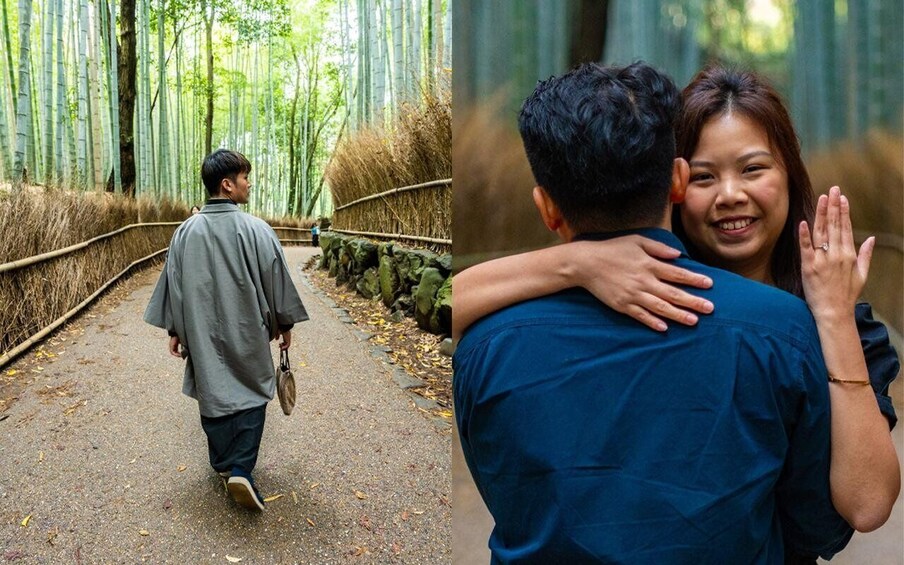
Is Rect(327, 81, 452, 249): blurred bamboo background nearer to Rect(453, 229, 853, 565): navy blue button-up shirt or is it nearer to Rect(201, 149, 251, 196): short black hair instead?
Rect(201, 149, 251, 196): short black hair

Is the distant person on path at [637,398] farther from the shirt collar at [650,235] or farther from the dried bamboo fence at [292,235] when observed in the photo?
the dried bamboo fence at [292,235]

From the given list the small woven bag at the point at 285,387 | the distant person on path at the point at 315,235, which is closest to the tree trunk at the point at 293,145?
the distant person on path at the point at 315,235

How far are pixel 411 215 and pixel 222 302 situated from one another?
3.19 m

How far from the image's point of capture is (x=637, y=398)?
54cm

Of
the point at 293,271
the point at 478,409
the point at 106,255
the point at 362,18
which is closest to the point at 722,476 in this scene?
the point at 478,409

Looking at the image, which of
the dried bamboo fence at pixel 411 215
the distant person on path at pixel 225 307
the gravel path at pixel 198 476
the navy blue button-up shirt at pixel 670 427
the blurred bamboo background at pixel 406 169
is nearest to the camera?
the navy blue button-up shirt at pixel 670 427

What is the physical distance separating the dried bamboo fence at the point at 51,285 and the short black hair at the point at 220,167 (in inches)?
100

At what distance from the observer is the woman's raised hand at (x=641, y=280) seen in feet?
1.75

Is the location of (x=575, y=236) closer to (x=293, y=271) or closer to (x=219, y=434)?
(x=219, y=434)

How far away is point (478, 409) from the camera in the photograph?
0.60 metres

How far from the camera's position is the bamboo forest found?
5.90m

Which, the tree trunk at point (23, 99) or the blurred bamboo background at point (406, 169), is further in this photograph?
the tree trunk at point (23, 99)

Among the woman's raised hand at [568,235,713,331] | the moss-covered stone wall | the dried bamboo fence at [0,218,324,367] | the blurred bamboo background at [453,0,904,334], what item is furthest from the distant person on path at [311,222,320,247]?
the woman's raised hand at [568,235,713,331]

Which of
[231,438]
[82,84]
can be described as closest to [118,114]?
[82,84]
